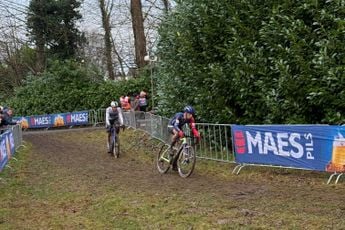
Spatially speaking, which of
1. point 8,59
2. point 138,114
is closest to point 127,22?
point 8,59

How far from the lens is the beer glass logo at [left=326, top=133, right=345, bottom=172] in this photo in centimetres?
995

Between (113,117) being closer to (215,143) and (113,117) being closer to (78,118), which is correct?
(215,143)

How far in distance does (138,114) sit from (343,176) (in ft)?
44.9

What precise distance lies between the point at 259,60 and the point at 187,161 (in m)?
3.19

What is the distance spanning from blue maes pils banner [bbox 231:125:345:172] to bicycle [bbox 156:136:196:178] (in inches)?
49.5

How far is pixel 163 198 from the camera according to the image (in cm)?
963

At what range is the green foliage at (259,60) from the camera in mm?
11430

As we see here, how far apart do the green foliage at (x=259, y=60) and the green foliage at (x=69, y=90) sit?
20.0 meters

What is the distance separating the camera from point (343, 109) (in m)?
11.6

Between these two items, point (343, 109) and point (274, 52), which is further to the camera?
point (274, 52)

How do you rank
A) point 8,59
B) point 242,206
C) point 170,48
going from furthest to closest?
1. point 8,59
2. point 170,48
3. point 242,206

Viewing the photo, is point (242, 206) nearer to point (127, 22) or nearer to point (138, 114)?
point (138, 114)

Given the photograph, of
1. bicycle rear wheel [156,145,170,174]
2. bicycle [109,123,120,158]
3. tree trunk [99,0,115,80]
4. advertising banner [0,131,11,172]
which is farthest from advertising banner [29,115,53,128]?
bicycle rear wheel [156,145,170,174]

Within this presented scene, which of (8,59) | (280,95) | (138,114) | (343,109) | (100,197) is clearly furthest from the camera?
(8,59)
